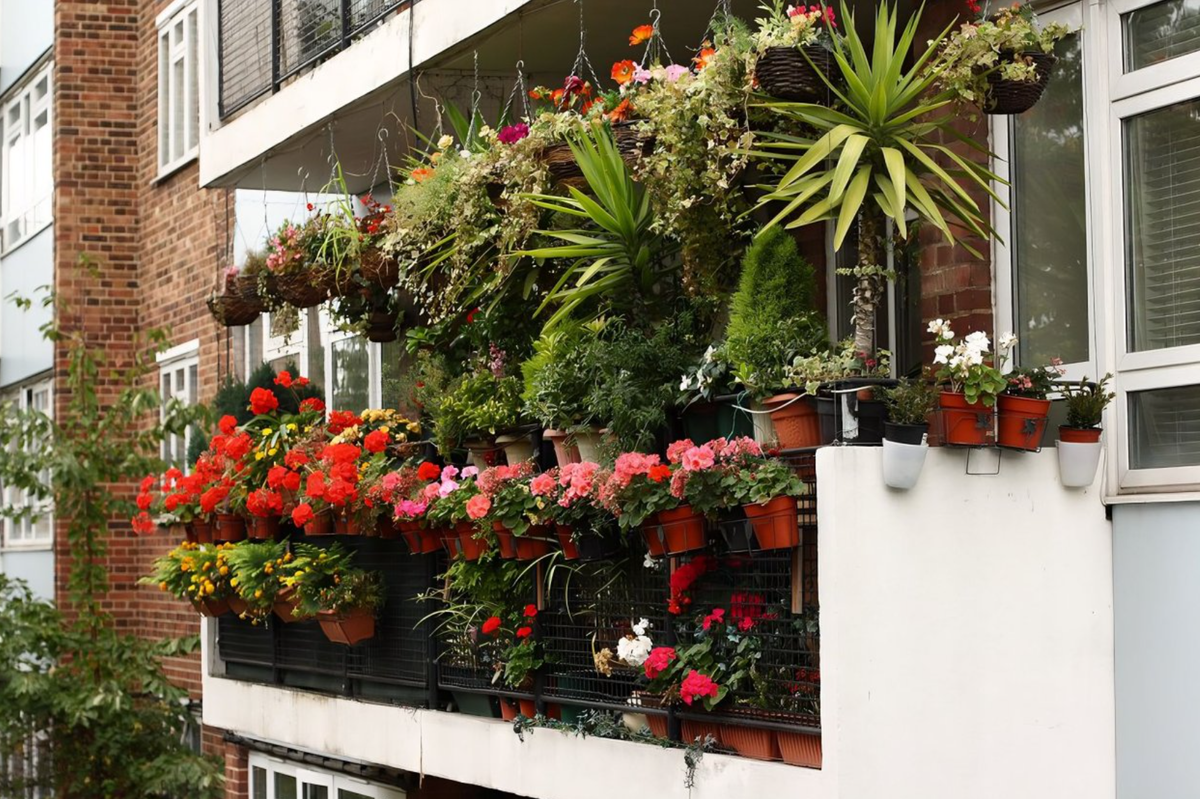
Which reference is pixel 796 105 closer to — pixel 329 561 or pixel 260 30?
pixel 329 561

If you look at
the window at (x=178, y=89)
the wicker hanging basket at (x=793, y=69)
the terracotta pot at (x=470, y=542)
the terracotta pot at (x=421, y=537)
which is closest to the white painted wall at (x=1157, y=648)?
the wicker hanging basket at (x=793, y=69)

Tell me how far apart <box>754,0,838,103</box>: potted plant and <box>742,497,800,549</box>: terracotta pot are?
63.8 inches

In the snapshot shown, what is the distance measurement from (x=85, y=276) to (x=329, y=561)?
866 cm

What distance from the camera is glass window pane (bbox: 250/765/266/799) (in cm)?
1316

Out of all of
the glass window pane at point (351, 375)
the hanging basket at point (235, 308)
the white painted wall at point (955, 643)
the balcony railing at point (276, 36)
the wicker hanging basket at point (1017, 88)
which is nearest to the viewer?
the white painted wall at point (955, 643)

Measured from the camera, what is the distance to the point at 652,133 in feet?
22.7

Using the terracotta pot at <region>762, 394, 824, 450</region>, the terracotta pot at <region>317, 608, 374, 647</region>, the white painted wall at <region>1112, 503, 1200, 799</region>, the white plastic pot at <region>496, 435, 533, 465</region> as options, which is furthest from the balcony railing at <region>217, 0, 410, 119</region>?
the white painted wall at <region>1112, 503, 1200, 799</region>

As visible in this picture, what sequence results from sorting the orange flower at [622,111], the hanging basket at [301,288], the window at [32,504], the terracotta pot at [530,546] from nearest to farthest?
the orange flower at [622,111], the terracotta pot at [530,546], the hanging basket at [301,288], the window at [32,504]

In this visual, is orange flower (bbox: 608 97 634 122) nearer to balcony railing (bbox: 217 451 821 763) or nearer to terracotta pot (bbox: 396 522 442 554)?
balcony railing (bbox: 217 451 821 763)

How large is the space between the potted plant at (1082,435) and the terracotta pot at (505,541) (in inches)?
107

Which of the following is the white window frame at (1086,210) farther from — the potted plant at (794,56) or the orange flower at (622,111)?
the orange flower at (622,111)

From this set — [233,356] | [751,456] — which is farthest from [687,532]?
[233,356]

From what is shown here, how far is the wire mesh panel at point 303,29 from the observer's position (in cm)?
1097

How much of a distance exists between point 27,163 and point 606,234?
554 inches
